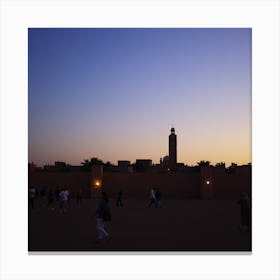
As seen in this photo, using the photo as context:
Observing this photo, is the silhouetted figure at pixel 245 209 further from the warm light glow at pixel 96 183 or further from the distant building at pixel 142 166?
the distant building at pixel 142 166

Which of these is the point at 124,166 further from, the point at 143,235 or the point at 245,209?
the point at 143,235

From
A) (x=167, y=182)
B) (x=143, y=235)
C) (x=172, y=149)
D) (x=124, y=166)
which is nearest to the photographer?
(x=143, y=235)

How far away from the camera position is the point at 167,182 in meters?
34.1

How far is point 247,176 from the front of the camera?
3350 centimetres

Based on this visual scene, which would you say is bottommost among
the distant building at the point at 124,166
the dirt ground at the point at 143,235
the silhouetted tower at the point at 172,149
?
the dirt ground at the point at 143,235

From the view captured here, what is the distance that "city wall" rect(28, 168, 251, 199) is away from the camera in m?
33.6

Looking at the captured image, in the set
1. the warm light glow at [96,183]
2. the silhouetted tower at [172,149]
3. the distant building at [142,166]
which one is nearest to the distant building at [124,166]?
the distant building at [142,166]

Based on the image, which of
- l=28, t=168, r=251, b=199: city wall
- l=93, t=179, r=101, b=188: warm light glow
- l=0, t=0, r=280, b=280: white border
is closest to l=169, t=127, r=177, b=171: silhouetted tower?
l=28, t=168, r=251, b=199: city wall

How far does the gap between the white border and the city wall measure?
22765 mm
